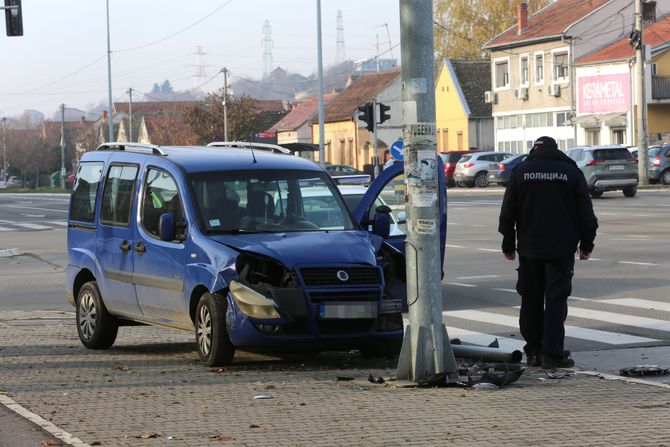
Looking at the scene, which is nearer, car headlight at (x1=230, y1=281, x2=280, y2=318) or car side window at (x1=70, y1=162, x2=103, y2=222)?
car headlight at (x1=230, y1=281, x2=280, y2=318)

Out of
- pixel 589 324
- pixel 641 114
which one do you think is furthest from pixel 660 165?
pixel 589 324

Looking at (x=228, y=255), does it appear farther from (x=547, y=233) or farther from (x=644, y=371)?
(x=644, y=371)

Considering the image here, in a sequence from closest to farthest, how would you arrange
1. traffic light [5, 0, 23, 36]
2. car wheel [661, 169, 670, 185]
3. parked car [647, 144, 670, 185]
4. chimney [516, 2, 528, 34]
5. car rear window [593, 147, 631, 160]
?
traffic light [5, 0, 23, 36] → car rear window [593, 147, 631, 160] → parked car [647, 144, 670, 185] → car wheel [661, 169, 670, 185] → chimney [516, 2, 528, 34]

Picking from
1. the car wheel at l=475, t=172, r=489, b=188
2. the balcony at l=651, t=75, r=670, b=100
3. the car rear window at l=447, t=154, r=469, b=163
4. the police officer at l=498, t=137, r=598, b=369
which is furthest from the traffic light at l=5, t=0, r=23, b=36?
the balcony at l=651, t=75, r=670, b=100

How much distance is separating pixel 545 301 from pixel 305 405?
2.84 meters

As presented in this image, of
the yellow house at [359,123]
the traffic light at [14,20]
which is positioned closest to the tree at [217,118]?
the yellow house at [359,123]

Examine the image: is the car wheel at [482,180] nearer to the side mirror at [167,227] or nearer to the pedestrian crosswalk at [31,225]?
the pedestrian crosswalk at [31,225]

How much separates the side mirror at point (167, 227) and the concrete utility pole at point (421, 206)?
2.46 m

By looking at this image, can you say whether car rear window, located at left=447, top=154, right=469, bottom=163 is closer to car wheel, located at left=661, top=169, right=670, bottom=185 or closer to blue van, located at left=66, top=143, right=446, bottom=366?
car wheel, located at left=661, top=169, right=670, bottom=185

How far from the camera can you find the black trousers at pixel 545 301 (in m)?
10.4

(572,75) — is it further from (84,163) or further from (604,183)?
(84,163)

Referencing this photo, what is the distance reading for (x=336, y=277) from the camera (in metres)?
10.5

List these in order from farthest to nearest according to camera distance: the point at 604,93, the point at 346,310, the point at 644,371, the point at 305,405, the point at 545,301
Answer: the point at 604,93, the point at 545,301, the point at 346,310, the point at 644,371, the point at 305,405

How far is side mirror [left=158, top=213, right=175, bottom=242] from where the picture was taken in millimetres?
11266
